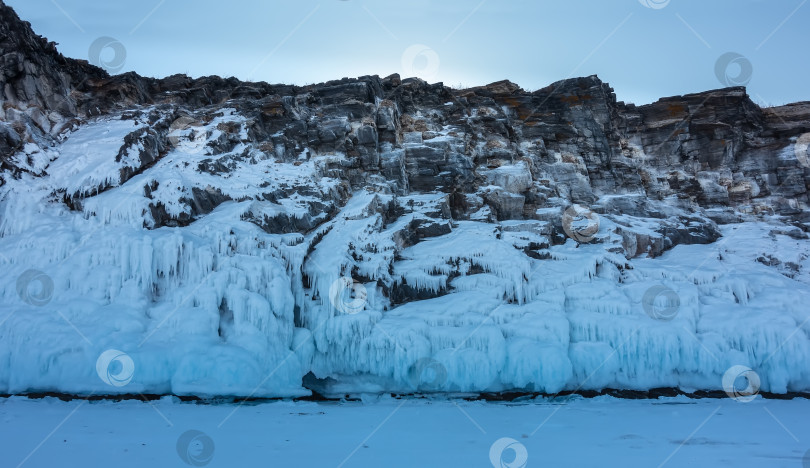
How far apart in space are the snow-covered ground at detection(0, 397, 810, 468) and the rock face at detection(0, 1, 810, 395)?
1.29 metres

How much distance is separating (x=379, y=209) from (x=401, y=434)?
8994 millimetres

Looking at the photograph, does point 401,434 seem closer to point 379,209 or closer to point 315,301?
point 315,301

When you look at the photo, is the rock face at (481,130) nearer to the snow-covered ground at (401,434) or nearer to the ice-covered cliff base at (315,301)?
the ice-covered cliff base at (315,301)

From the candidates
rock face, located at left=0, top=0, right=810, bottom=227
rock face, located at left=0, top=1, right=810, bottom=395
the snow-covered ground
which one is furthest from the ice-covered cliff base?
rock face, located at left=0, top=0, right=810, bottom=227

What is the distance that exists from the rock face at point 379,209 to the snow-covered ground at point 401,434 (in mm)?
1294

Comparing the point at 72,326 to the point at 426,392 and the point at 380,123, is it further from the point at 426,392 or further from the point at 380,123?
the point at 380,123

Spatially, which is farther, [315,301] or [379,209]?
[379,209]

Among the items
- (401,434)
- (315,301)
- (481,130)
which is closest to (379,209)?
(315,301)

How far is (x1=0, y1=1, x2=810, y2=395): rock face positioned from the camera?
39.5 ft

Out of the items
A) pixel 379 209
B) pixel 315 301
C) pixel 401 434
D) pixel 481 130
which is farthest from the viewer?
pixel 481 130

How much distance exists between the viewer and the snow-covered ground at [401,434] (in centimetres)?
707

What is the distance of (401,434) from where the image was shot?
8641 millimetres

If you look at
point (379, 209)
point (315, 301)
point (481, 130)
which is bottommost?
point (315, 301)

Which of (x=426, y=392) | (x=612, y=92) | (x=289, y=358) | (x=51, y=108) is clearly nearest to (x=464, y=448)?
(x=426, y=392)
